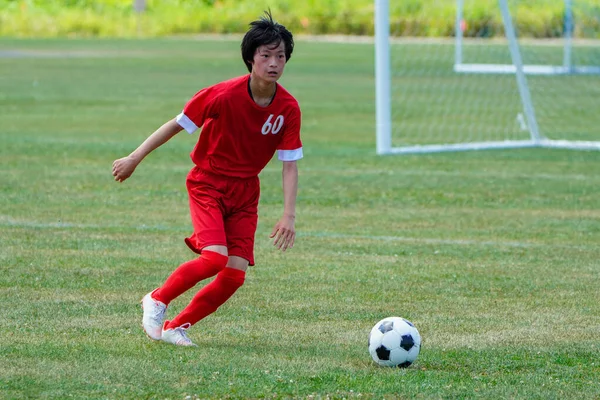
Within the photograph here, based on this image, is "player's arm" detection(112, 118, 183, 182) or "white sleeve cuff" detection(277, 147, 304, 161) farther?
"white sleeve cuff" detection(277, 147, 304, 161)

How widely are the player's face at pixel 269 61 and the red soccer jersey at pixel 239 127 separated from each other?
0.62 feet

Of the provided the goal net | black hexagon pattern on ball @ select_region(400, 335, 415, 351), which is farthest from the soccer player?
the goal net

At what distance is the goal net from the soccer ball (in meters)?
9.63

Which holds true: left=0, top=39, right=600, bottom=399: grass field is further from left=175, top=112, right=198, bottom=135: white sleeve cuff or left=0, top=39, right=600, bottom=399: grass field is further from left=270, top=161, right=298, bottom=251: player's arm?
left=175, top=112, right=198, bottom=135: white sleeve cuff

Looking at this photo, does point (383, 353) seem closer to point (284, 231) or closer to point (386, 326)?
point (386, 326)

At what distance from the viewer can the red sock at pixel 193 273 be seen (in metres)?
6.09

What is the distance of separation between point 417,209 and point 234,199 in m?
5.30

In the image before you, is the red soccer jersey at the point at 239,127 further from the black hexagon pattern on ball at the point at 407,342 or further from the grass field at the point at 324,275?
the black hexagon pattern on ball at the point at 407,342

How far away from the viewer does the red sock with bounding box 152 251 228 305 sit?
6094 mm

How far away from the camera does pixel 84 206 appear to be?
11.1 meters

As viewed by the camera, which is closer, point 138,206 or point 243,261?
point 243,261

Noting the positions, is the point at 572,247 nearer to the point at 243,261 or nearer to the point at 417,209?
the point at 417,209

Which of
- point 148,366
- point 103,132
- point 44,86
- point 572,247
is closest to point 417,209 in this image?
point 572,247

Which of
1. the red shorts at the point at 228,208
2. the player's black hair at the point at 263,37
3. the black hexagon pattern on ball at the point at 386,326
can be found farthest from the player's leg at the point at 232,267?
the black hexagon pattern on ball at the point at 386,326
